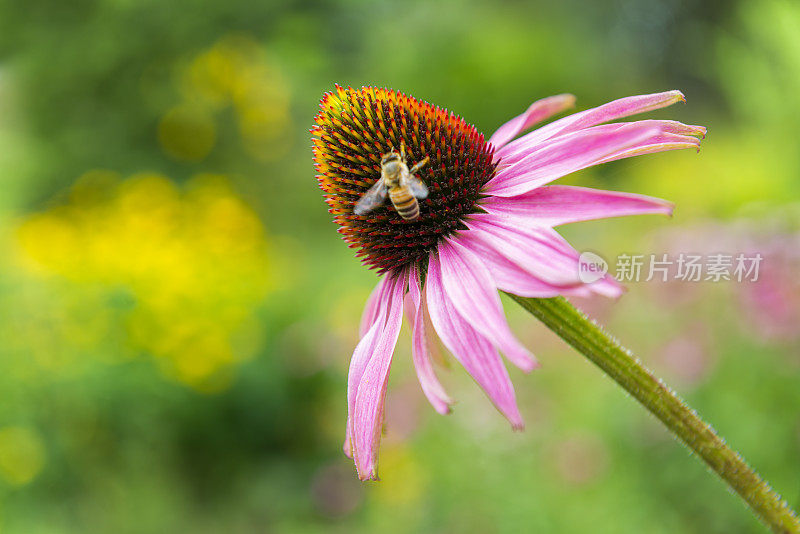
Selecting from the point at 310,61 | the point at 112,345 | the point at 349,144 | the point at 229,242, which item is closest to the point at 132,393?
the point at 112,345

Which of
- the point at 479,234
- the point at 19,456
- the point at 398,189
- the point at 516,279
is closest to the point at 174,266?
the point at 19,456

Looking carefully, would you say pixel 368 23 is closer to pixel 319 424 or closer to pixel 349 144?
pixel 319 424

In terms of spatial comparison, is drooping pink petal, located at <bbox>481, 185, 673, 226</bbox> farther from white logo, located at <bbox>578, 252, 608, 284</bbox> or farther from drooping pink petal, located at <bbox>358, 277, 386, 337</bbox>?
drooping pink petal, located at <bbox>358, 277, 386, 337</bbox>

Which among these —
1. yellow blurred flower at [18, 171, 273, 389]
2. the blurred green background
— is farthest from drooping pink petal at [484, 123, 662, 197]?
yellow blurred flower at [18, 171, 273, 389]

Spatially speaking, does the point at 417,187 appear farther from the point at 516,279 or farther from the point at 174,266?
the point at 174,266

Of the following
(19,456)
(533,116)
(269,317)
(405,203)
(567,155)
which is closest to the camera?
(567,155)

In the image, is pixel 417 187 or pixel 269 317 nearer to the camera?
pixel 417 187
